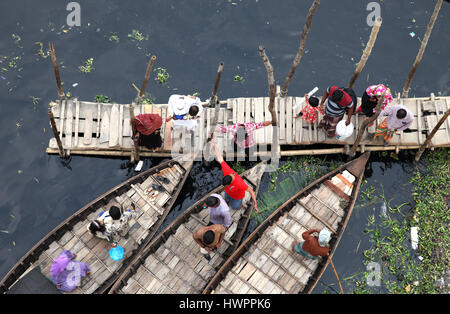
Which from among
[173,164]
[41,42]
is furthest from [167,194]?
[41,42]

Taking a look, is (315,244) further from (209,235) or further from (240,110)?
(240,110)

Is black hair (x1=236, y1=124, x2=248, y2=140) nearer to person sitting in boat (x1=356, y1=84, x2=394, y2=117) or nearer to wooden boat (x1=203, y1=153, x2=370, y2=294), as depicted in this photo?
wooden boat (x1=203, y1=153, x2=370, y2=294)

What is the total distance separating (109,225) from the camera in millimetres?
Result: 10680

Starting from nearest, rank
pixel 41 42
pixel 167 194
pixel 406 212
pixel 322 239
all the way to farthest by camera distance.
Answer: pixel 322 239, pixel 167 194, pixel 406 212, pixel 41 42

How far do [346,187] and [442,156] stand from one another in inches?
165

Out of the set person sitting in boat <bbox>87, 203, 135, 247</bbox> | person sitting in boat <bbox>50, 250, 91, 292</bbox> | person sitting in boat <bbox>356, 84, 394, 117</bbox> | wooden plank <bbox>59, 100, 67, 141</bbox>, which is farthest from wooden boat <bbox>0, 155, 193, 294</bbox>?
person sitting in boat <bbox>356, 84, 394, 117</bbox>

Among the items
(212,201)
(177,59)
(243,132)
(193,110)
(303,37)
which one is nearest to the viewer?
(212,201)

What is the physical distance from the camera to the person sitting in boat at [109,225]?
10.6m

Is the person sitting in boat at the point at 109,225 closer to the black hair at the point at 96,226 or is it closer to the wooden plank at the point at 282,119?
the black hair at the point at 96,226

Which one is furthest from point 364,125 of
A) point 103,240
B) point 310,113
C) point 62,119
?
point 62,119

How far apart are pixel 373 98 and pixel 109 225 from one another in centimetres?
872

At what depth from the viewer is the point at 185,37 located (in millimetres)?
16109

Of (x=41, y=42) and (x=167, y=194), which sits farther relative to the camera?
(x=41, y=42)
